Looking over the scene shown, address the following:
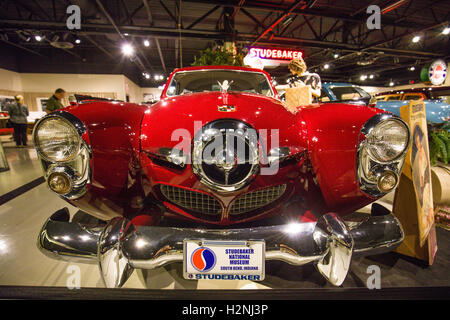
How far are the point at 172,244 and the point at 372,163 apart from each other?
3.40 feet

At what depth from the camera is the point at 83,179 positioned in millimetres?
1079


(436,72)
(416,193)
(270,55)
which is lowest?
(416,193)

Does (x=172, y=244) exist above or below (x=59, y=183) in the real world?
below

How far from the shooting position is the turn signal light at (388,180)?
1.11 m

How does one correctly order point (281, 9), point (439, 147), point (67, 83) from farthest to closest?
point (67, 83)
point (281, 9)
point (439, 147)

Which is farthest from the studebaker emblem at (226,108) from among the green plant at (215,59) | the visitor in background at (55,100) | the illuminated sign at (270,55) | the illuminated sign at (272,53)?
the illuminated sign at (272,53)

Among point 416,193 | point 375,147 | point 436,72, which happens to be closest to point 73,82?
point 375,147

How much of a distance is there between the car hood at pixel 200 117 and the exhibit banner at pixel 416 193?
0.85m

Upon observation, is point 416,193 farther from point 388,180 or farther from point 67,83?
point 67,83

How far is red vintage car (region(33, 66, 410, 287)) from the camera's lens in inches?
38.5

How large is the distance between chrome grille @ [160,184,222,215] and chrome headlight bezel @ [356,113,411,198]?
2.46ft

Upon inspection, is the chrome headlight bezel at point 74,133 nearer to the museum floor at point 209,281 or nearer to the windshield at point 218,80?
the museum floor at point 209,281

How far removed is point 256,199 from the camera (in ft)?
3.95
